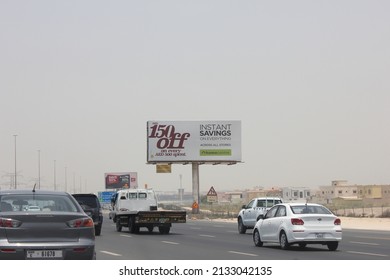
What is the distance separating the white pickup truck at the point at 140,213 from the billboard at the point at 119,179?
421 feet

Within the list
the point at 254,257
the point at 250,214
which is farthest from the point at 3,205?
the point at 250,214

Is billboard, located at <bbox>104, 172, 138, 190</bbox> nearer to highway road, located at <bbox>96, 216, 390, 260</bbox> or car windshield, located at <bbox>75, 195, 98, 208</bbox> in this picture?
car windshield, located at <bbox>75, 195, 98, 208</bbox>

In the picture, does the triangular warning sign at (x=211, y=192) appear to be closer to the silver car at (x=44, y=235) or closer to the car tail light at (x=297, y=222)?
the car tail light at (x=297, y=222)

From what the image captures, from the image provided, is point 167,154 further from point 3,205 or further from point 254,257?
point 3,205

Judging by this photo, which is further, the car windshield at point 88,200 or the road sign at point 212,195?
the road sign at point 212,195

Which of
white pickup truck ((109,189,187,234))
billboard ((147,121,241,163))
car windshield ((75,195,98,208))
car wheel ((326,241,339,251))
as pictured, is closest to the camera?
car wheel ((326,241,339,251))

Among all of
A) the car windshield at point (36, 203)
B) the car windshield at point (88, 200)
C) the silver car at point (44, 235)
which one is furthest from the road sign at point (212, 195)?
the silver car at point (44, 235)

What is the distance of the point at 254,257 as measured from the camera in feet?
79.4

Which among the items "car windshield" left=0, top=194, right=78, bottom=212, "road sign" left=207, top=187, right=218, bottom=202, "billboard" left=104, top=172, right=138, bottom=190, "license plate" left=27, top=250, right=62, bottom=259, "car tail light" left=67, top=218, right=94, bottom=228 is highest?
"billboard" left=104, top=172, right=138, bottom=190

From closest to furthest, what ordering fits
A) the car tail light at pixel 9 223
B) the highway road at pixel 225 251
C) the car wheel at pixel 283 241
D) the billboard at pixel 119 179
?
the car tail light at pixel 9 223, the highway road at pixel 225 251, the car wheel at pixel 283 241, the billboard at pixel 119 179

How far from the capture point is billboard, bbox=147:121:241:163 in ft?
319

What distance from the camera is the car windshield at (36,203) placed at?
16938 millimetres

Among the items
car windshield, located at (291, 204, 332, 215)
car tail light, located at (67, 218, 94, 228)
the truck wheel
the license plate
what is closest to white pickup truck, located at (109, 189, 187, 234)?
the truck wheel

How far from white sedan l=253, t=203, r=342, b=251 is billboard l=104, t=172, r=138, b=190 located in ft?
478
